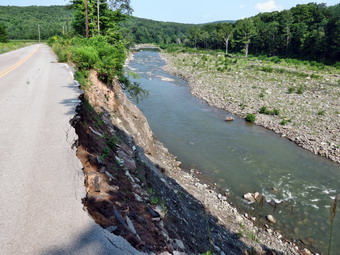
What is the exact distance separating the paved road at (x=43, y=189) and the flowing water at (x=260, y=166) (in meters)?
8.28

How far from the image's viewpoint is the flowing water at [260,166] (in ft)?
38.5

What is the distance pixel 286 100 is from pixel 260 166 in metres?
13.9

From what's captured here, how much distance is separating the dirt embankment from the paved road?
305 millimetres

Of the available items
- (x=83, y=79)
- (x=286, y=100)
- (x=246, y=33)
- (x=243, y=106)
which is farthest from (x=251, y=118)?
(x=246, y=33)

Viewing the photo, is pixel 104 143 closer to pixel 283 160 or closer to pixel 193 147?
pixel 193 147

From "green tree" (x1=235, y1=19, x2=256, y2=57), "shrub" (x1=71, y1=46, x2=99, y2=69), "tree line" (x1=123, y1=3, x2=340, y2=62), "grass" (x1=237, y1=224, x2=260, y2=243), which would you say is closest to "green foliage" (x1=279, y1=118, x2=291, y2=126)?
"grass" (x1=237, y1=224, x2=260, y2=243)

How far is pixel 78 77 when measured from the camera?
1347 centimetres

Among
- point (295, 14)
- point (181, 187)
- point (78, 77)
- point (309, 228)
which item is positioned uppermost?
point (295, 14)

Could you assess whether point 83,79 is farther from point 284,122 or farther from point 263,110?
point 263,110

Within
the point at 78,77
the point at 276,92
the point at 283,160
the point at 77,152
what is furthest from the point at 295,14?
the point at 77,152

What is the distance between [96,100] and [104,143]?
202 inches

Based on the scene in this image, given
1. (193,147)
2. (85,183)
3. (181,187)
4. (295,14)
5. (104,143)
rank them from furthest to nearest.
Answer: (295,14) < (193,147) < (181,187) < (104,143) < (85,183)

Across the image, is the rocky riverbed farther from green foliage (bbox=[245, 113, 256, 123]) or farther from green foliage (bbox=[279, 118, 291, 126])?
green foliage (bbox=[245, 113, 256, 123])

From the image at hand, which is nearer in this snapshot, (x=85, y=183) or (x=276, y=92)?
(x=85, y=183)
